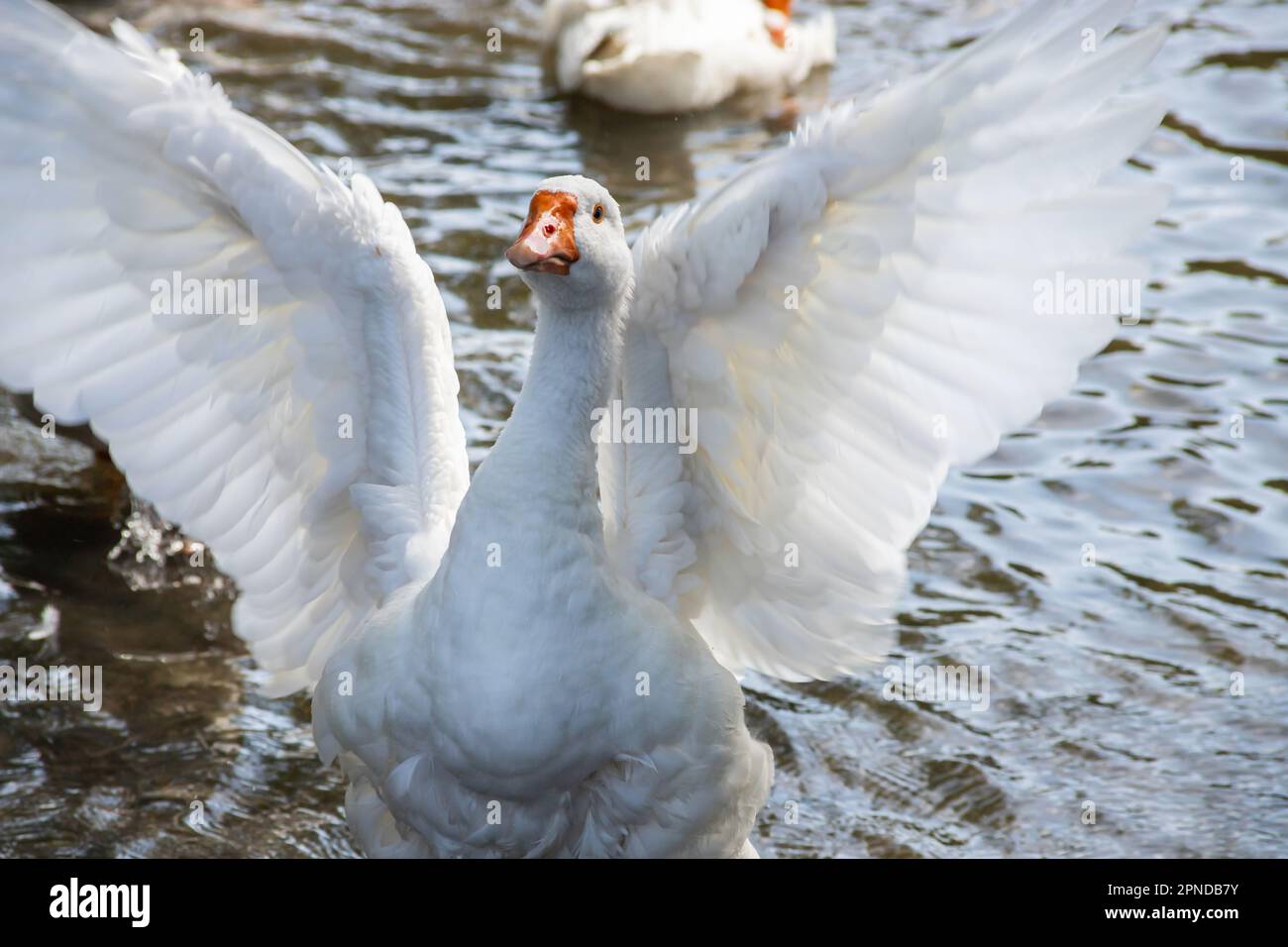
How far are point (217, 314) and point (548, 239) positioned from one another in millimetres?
1137

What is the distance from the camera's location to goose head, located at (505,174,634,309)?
3838 mm

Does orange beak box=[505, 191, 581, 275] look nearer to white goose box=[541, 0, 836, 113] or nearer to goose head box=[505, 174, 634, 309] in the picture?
goose head box=[505, 174, 634, 309]

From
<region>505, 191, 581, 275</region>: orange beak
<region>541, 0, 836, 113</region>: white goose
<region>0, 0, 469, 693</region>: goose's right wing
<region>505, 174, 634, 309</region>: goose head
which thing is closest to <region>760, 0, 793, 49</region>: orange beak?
<region>541, 0, 836, 113</region>: white goose

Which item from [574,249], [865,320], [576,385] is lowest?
[576,385]

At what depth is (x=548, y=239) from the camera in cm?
384

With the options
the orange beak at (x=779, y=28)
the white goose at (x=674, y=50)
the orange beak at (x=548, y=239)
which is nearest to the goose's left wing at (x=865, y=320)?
the orange beak at (x=548, y=239)

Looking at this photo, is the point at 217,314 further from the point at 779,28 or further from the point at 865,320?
the point at 779,28

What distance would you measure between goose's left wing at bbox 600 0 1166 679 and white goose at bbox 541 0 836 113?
20.8 ft

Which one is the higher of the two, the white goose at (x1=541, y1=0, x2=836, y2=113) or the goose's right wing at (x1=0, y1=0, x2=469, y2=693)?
the white goose at (x1=541, y1=0, x2=836, y2=113)

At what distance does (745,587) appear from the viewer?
466cm

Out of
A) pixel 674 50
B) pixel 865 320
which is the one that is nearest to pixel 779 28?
pixel 674 50

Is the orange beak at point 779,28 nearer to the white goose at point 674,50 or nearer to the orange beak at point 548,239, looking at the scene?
the white goose at point 674,50

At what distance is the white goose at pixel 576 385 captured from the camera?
12.2ft

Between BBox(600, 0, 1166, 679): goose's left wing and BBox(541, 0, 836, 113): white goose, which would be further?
BBox(541, 0, 836, 113): white goose
